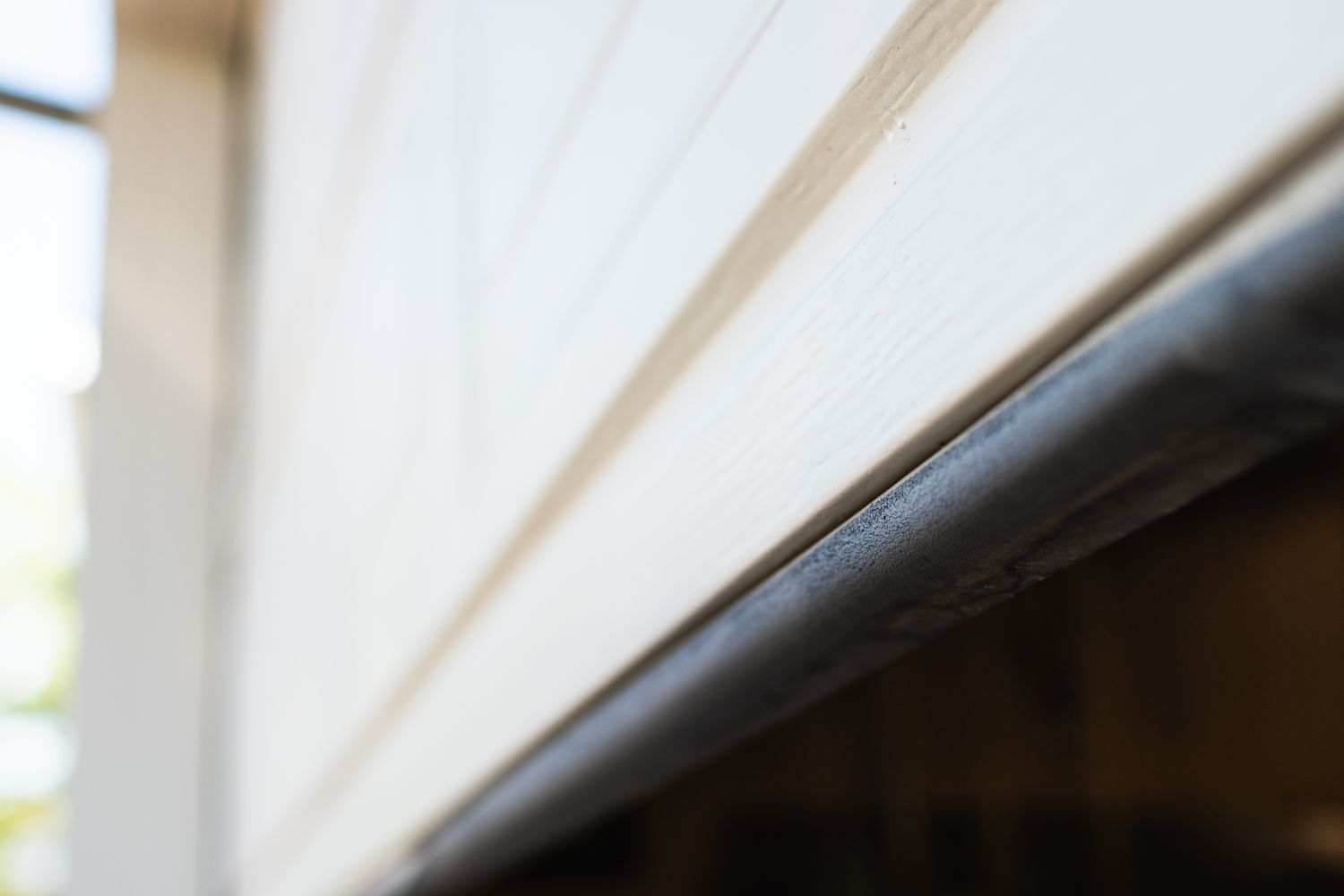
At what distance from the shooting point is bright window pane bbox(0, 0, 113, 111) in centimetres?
165

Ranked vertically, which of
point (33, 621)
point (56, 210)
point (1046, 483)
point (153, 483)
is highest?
point (33, 621)

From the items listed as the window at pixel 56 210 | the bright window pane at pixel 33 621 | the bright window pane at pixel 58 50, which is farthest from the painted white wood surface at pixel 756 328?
the bright window pane at pixel 33 621

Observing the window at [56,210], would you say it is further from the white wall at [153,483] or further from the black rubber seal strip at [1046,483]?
the black rubber seal strip at [1046,483]

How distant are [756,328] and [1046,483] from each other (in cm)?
13

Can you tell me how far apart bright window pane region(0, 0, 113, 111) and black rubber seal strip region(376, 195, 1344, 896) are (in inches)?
67.9

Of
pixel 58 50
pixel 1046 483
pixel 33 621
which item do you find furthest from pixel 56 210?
pixel 33 621

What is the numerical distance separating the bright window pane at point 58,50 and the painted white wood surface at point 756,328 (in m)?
1.23

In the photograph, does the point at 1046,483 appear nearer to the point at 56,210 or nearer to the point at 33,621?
the point at 56,210

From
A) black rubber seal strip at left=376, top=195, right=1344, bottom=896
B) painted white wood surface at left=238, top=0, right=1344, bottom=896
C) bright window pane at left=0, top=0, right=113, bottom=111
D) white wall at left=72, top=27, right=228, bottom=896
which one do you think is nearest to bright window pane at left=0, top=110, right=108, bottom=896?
bright window pane at left=0, top=0, right=113, bottom=111

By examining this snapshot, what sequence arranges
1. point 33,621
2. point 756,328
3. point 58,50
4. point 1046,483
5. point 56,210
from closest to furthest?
point 1046,483 < point 756,328 < point 58,50 < point 56,210 < point 33,621

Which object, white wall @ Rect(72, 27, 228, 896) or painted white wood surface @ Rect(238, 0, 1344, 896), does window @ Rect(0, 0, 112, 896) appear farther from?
painted white wood surface @ Rect(238, 0, 1344, 896)

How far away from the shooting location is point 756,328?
304mm

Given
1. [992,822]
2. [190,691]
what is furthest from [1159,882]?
[190,691]

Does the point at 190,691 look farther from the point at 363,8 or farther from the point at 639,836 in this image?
the point at 639,836
